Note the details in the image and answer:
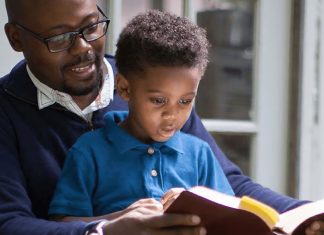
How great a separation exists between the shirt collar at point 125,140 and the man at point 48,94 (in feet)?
0.37

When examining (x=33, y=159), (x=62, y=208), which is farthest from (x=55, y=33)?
(x=62, y=208)

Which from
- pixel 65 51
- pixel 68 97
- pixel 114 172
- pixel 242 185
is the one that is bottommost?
pixel 242 185

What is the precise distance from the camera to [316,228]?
1468 millimetres

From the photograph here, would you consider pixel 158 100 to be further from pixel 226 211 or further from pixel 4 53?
pixel 4 53

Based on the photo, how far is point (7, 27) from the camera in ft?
5.97

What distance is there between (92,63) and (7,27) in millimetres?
245

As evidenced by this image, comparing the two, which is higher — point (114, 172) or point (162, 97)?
point (162, 97)

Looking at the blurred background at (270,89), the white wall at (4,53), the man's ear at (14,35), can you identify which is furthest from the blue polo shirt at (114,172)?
the blurred background at (270,89)

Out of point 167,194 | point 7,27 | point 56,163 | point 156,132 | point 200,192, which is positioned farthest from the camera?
point 7,27

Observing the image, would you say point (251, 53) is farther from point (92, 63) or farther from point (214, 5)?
point (92, 63)

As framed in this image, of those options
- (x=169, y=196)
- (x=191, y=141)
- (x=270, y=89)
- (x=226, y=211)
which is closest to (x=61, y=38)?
(x=191, y=141)

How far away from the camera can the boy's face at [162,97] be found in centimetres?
155

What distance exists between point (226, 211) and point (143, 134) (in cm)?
40

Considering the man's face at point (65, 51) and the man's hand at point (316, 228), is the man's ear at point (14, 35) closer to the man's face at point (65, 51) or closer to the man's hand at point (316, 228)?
the man's face at point (65, 51)
